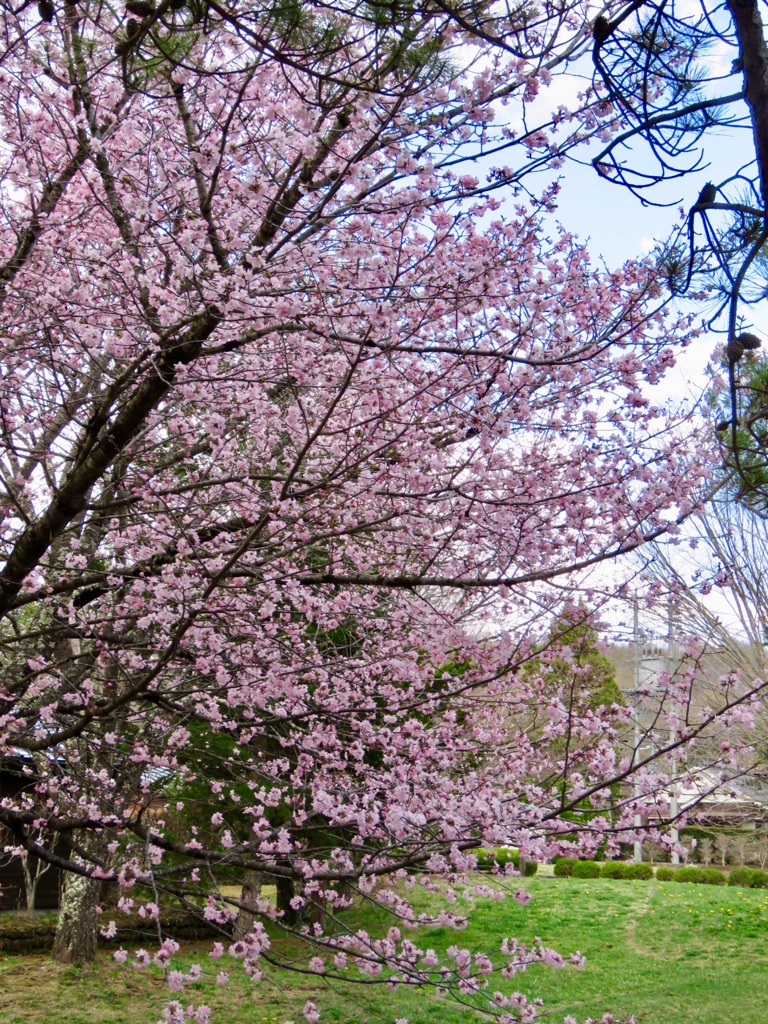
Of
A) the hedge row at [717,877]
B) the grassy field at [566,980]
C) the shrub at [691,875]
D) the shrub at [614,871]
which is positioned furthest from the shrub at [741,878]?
the grassy field at [566,980]

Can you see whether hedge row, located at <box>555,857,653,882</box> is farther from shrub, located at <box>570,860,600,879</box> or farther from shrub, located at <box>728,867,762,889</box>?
shrub, located at <box>728,867,762,889</box>

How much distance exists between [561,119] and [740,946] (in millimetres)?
12303

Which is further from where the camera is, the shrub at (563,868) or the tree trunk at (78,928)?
the shrub at (563,868)

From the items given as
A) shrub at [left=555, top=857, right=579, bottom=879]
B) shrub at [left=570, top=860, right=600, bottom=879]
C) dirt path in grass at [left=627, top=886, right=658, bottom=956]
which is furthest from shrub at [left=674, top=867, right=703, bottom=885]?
dirt path in grass at [left=627, top=886, right=658, bottom=956]

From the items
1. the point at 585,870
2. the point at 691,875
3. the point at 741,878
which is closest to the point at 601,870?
the point at 585,870

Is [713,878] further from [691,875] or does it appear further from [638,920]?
[638,920]

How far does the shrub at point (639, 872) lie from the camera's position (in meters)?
19.2

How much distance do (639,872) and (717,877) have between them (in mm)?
1711

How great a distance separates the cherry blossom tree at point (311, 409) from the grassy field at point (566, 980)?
2638mm

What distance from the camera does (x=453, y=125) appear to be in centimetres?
381

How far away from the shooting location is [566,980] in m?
10.8

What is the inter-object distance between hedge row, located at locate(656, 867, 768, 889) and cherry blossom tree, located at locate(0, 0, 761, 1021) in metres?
13.8

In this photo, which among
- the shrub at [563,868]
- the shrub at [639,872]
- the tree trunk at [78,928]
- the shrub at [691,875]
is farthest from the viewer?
the shrub at [563,868]

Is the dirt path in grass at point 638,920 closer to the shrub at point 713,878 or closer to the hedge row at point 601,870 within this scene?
the shrub at point 713,878
